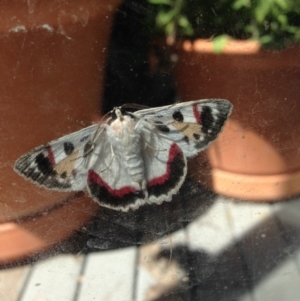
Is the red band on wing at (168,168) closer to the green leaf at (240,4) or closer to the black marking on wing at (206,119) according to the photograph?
the black marking on wing at (206,119)

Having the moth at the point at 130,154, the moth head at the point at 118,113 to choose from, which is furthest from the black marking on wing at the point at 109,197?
the moth head at the point at 118,113

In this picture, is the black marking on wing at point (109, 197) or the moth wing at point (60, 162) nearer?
the moth wing at point (60, 162)

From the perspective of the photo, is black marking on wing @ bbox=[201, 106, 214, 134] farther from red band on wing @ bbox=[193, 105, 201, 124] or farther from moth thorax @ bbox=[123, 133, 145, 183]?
moth thorax @ bbox=[123, 133, 145, 183]

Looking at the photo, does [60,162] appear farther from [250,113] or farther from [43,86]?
[250,113]

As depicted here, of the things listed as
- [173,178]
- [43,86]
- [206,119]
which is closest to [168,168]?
[173,178]

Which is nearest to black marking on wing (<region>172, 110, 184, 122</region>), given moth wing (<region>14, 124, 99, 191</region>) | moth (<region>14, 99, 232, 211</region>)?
moth (<region>14, 99, 232, 211</region>)

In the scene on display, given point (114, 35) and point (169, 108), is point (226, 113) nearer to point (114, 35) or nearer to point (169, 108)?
point (169, 108)

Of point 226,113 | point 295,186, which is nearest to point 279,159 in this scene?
point 295,186
